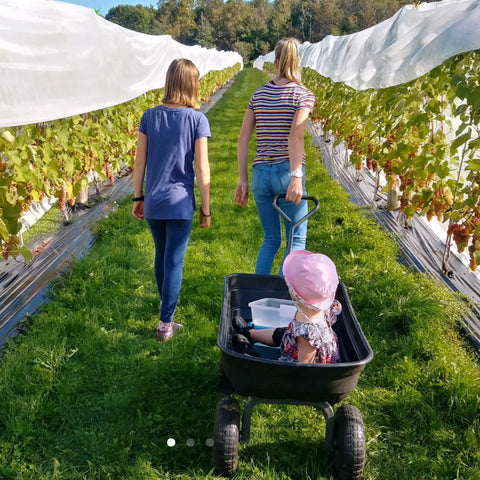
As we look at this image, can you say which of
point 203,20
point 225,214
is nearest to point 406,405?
point 225,214

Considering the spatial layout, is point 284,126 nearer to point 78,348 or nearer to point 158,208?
point 158,208

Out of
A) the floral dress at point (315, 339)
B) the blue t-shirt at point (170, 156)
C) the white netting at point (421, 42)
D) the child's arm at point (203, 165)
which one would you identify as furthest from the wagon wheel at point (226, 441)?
the white netting at point (421, 42)

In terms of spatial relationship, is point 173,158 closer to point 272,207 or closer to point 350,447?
point 272,207

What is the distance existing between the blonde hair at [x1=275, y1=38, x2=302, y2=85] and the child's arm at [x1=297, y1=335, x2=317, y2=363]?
55.9 inches

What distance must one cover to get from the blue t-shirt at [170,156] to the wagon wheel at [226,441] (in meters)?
1.09

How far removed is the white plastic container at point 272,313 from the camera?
7.51ft

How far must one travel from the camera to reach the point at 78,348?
2641 millimetres

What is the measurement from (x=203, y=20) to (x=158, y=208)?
268ft

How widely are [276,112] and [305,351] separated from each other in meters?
1.31

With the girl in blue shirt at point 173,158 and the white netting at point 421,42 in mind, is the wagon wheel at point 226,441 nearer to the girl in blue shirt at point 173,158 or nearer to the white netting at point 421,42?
the girl in blue shirt at point 173,158

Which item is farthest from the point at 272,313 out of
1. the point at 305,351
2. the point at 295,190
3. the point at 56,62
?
the point at 56,62

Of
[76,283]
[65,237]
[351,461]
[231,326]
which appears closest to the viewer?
[351,461]

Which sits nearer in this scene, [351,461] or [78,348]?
[351,461]

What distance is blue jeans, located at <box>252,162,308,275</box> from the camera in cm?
257
